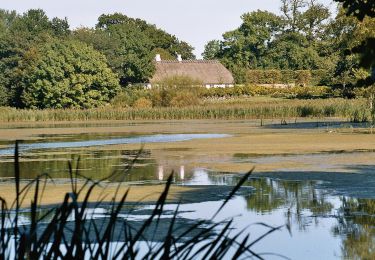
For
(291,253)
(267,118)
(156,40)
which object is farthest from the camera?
(156,40)

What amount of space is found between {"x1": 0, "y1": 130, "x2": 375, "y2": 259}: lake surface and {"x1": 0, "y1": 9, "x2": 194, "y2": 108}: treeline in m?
37.3

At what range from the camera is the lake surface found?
10.2 metres

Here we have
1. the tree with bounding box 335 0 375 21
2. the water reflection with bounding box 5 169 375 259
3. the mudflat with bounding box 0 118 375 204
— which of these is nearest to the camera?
the tree with bounding box 335 0 375 21

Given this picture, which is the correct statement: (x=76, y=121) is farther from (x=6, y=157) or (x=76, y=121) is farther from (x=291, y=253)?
(x=291, y=253)

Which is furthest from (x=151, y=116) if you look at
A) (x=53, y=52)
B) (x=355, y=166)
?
(x=355, y=166)

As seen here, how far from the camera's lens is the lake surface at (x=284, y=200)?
33.6 ft

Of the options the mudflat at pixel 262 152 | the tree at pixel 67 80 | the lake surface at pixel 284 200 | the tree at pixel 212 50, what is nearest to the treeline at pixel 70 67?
the tree at pixel 67 80

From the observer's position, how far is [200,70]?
282 feet

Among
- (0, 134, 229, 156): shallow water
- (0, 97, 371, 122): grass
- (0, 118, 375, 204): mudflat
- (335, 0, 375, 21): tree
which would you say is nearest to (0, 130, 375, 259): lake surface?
(0, 118, 375, 204): mudflat

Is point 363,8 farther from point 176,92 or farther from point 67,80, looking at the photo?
point 67,80

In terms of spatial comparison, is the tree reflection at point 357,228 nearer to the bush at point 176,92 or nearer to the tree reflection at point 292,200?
the tree reflection at point 292,200

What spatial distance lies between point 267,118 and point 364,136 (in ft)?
68.1

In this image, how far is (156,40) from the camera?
3932 inches

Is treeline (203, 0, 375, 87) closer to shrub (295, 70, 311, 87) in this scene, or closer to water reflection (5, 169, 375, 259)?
shrub (295, 70, 311, 87)
